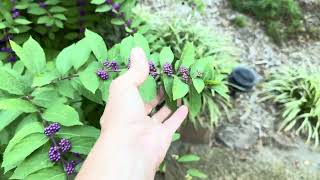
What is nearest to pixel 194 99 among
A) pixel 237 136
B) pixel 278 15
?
pixel 237 136

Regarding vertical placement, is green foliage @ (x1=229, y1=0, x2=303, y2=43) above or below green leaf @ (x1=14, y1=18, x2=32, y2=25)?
below

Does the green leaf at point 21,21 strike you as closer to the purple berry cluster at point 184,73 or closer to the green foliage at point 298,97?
the purple berry cluster at point 184,73

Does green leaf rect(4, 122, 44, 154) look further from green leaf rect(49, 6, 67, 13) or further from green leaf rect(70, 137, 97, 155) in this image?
green leaf rect(49, 6, 67, 13)

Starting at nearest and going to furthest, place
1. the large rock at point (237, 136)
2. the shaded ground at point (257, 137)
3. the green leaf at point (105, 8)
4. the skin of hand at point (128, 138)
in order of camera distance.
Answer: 1. the skin of hand at point (128, 138)
2. the green leaf at point (105, 8)
3. the shaded ground at point (257, 137)
4. the large rock at point (237, 136)

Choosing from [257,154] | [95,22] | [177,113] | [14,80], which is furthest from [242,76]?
[14,80]

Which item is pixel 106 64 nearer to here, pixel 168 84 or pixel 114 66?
pixel 114 66

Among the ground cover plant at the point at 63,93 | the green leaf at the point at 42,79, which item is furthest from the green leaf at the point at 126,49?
the green leaf at the point at 42,79

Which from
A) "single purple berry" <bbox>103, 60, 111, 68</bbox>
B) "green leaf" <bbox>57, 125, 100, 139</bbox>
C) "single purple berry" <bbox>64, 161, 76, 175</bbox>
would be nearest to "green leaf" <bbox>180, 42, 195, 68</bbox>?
"single purple berry" <bbox>103, 60, 111, 68</bbox>
